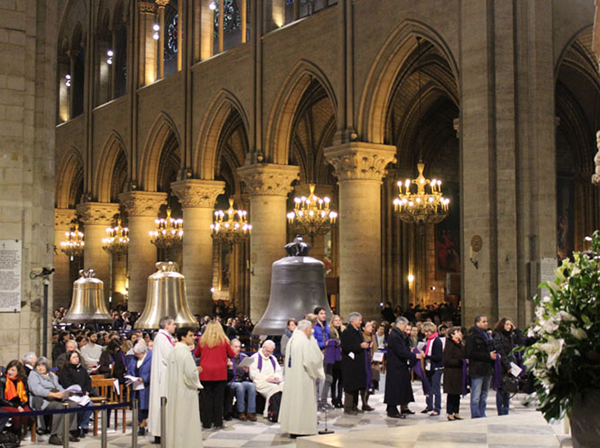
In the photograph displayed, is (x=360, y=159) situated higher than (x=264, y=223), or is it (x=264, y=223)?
(x=360, y=159)

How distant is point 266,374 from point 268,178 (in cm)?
1157

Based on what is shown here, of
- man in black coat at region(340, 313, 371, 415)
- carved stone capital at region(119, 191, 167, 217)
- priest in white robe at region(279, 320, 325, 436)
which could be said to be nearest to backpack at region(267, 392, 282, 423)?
man in black coat at region(340, 313, 371, 415)

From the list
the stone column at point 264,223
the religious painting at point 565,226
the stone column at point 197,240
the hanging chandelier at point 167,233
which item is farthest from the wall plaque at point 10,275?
the religious painting at point 565,226

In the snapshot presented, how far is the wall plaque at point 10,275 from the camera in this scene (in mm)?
11109

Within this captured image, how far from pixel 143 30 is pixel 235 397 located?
2011 cm

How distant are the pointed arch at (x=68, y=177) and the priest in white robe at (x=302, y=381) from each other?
2503 centimetres

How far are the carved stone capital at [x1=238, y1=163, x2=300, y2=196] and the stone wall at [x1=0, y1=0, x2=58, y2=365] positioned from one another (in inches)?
397

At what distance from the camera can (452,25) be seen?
1639cm

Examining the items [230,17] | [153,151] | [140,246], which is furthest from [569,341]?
[140,246]

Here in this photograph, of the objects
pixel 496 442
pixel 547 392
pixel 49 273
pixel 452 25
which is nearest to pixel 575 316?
pixel 547 392

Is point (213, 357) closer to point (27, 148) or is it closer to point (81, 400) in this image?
point (81, 400)

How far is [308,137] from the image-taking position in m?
28.1

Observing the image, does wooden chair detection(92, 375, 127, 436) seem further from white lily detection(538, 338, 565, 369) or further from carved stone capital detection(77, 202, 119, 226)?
carved stone capital detection(77, 202, 119, 226)

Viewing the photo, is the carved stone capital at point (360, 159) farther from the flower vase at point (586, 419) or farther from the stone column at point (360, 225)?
the flower vase at point (586, 419)
